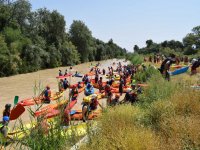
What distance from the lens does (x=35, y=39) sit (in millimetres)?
52062

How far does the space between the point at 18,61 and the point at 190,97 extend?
36692 mm

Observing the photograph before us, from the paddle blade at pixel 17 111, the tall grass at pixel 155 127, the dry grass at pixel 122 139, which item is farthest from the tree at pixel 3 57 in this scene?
the paddle blade at pixel 17 111

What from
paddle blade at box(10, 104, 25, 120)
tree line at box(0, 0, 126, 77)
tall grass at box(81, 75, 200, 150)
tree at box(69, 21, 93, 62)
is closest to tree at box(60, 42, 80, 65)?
tree line at box(0, 0, 126, 77)

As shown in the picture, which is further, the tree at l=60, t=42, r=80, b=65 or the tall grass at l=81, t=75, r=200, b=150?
the tree at l=60, t=42, r=80, b=65

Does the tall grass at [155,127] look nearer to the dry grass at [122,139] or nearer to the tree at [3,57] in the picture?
the dry grass at [122,139]

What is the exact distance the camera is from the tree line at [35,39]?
41000mm

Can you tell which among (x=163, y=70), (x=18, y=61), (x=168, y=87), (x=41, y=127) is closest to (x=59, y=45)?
(x=18, y=61)

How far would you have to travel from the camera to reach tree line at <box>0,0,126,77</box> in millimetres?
41000

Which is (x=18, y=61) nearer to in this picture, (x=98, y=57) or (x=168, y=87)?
(x=168, y=87)

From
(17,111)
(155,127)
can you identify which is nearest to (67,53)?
(155,127)

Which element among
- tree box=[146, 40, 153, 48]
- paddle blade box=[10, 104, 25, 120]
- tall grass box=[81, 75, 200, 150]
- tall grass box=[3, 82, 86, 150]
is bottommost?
tall grass box=[81, 75, 200, 150]

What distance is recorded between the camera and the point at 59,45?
5938 cm

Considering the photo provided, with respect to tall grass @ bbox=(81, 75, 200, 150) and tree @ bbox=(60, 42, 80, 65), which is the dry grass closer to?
tall grass @ bbox=(81, 75, 200, 150)

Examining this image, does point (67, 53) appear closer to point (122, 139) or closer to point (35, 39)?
point (35, 39)
